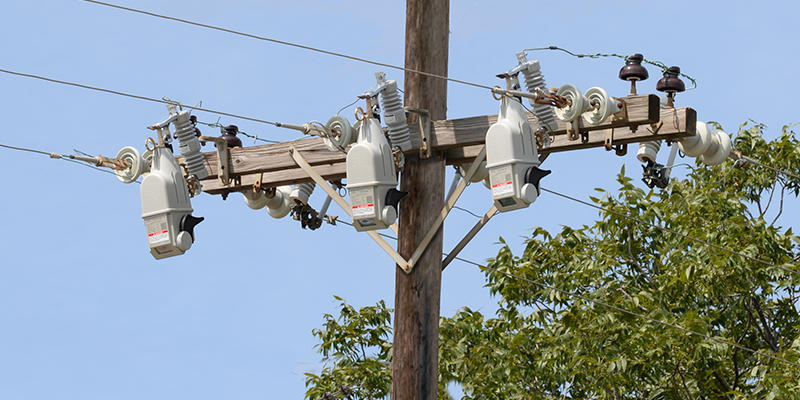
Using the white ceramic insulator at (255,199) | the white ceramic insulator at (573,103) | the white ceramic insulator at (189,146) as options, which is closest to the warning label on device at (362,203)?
the white ceramic insulator at (573,103)

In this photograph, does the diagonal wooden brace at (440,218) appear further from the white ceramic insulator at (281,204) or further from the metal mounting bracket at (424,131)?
the white ceramic insulator at (281,204)

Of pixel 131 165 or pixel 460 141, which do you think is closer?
pixel 460 141

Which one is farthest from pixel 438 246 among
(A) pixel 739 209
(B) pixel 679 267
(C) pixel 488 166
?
(A) pixel 739 209

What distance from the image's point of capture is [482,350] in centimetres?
1323

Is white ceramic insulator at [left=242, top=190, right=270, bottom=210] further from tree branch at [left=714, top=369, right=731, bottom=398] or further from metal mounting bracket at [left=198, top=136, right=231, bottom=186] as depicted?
tree branch at [left=714, top=369, right=731, bottom=398]

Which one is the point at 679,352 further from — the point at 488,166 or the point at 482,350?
the point at 488,166

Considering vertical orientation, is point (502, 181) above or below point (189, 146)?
below

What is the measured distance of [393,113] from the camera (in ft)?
26.2

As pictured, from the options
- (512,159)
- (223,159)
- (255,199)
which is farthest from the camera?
(255,199)

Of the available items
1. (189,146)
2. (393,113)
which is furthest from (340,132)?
(189,146)

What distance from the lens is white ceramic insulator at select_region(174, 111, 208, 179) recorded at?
8711mm

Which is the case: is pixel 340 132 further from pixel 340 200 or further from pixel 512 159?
pixel 512 159

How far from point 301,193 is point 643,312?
4.76 m

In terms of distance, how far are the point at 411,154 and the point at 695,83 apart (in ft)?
6.90
